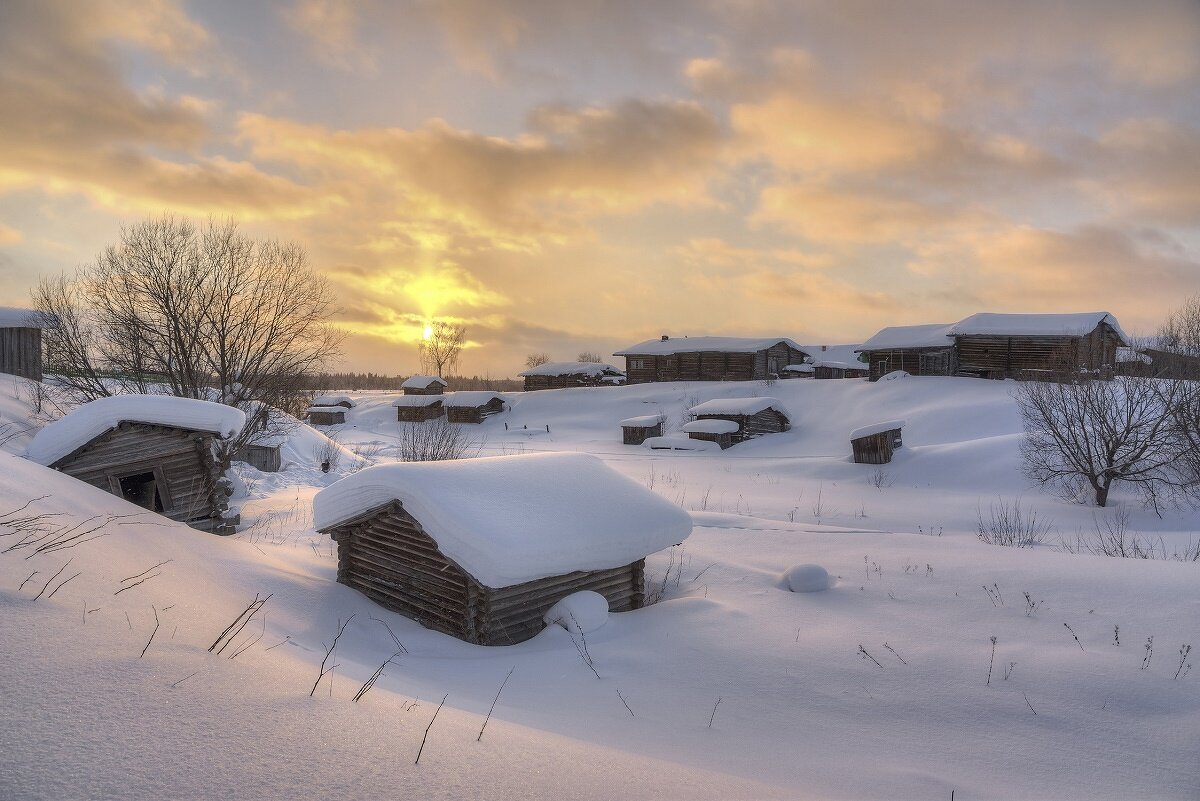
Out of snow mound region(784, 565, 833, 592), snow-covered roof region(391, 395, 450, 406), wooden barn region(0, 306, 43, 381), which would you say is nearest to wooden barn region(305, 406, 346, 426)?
snow-covered roof region(391, 395, 450, 406)

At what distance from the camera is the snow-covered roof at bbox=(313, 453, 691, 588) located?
6.45 metres

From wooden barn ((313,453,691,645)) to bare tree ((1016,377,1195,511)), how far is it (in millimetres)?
17077

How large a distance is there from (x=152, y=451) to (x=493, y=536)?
885 cm

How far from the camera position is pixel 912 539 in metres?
10.5

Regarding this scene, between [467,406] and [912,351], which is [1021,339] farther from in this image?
[467,406]

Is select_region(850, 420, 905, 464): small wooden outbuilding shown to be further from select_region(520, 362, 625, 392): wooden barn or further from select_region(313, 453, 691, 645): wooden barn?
select_region(520, 362, 625, 392): wooden barn

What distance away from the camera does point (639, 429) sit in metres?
34.7

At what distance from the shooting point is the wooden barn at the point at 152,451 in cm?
1027

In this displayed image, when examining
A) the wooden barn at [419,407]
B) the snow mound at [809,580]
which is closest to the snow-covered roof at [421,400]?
the wooden barn at [419,407]

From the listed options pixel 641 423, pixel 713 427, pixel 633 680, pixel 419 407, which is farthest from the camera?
pixel 419 407

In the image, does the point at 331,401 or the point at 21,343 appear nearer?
the point at 21,343

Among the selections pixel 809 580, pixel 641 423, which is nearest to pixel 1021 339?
pixel 641 423

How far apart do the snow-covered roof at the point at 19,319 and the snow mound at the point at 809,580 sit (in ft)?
90.7

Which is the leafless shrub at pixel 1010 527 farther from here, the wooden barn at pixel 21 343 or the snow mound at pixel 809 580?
the wooden barn at pixel 21 343
